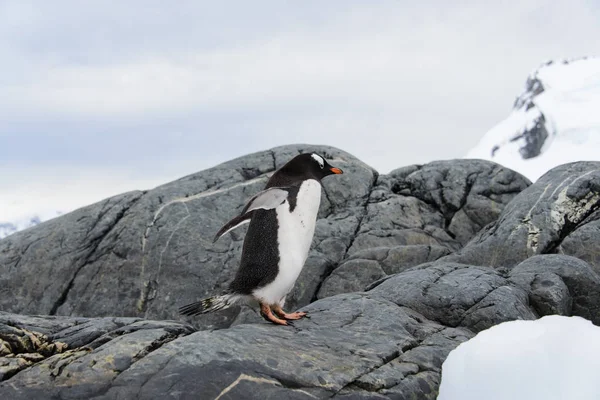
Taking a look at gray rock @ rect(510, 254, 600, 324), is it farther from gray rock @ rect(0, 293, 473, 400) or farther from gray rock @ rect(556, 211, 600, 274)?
gray rock @ rect(556, 211, 600, 274)

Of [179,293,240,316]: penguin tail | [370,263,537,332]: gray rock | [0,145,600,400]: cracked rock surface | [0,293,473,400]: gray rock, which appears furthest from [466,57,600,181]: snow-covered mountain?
[179,293,240,316]: penguin tail

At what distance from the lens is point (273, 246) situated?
7082 millimetres

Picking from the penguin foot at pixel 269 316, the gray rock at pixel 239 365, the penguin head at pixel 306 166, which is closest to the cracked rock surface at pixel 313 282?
the gray rock at pixel 239 365

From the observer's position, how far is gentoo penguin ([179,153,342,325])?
7.01 metres

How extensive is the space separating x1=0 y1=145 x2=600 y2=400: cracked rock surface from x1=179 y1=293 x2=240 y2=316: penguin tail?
0.70ft

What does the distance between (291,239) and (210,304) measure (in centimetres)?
112

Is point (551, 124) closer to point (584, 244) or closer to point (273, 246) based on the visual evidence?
point (584, 244)

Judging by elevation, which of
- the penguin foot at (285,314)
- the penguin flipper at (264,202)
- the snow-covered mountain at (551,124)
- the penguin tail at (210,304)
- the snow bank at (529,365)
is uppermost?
the penguin flipper at (264,202)

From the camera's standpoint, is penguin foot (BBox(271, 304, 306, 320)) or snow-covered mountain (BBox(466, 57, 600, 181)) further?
snow-covered mountain (BBox(466, 57, 600, 181))

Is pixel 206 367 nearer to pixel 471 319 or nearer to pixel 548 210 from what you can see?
pixel 471 319

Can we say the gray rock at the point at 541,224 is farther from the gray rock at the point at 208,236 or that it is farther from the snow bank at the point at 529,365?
Result: the snow bank at the point at 529,365

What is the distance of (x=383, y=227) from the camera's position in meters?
14.3

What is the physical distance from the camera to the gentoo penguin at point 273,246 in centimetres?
701

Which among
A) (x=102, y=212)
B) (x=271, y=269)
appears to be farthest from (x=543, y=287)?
(x=102, y=212)
